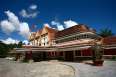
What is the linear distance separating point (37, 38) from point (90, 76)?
43.6 m

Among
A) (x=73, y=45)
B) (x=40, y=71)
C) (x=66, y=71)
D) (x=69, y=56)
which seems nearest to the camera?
(x=66, y=71)

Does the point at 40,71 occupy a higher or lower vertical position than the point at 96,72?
lower

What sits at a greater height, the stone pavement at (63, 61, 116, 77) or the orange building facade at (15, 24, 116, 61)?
the orange building facade at (15, 24, 116, 61)

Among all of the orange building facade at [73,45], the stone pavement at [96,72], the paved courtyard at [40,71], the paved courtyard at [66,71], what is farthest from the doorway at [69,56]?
the stone pavement at [96,72]

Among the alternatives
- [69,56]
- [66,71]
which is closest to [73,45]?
[69,56]

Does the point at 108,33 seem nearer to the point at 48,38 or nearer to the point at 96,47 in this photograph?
the point at 48,38

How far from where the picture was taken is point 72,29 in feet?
132

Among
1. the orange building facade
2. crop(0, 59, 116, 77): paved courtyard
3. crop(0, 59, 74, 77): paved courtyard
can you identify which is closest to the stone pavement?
crop(0, 59, 116, 77): paved courtyard

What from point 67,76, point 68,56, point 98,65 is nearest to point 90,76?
point 67,76

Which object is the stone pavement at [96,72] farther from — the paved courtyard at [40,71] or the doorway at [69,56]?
the doorway at [69,56]

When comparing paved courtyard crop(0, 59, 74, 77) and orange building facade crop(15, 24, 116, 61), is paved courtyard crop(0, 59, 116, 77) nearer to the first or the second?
paved courtyard crop(0, 59, 74, 77)

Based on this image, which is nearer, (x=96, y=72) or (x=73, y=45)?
(x=96, y=72)

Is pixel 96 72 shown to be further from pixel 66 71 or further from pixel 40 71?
pixel 40 71

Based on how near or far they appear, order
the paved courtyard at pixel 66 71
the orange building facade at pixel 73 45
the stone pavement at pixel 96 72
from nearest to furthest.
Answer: the stone pavement at pixel 96 72
the paved courtyard at pixel 66 71
the orange building facade at pixel 73 45
